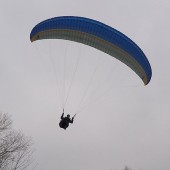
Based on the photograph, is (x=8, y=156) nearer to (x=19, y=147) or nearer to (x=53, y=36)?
(x=19, y=147)

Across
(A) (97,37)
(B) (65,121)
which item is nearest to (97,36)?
(A) (97,37)

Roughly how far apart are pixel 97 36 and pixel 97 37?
0.08 m

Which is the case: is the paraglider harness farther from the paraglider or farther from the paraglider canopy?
the paraglider canopy

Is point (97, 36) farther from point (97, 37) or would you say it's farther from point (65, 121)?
point (65, 121)

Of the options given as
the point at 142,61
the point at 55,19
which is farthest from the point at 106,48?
the point at 55,19

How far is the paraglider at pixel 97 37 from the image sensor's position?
1694 centimetres

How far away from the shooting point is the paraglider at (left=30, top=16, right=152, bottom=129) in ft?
55.6

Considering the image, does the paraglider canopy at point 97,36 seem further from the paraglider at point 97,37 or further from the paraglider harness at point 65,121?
the paraglider harness at point 65,121

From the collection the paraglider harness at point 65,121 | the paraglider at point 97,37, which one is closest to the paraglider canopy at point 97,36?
the paraglider at point 97,37

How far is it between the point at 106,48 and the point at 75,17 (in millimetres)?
2638

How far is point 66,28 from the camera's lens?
1739cm

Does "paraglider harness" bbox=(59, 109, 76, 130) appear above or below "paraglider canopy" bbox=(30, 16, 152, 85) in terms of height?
below

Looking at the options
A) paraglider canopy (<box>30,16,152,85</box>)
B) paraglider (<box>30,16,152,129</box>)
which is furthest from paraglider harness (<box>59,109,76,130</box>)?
paraglider canopy (<box>30,16,152,85</box>)

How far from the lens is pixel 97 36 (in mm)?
17266
